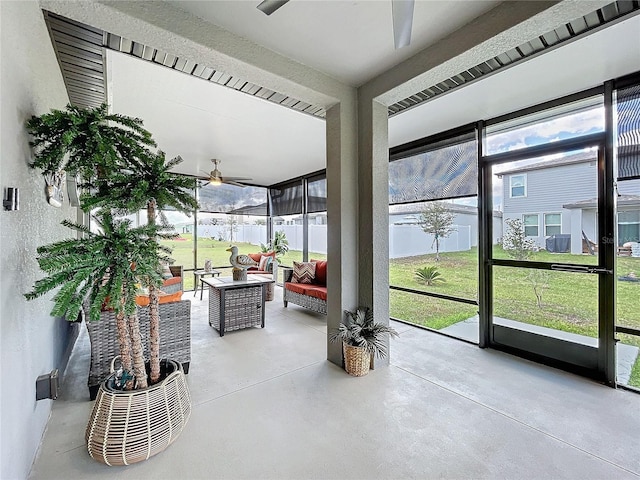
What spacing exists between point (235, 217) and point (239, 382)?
5.75 metres

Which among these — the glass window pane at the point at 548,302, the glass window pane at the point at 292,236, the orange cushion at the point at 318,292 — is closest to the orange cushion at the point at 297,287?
the orange cushion at the point at 318,292

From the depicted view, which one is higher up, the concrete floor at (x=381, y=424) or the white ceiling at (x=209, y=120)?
the white ceiling at (x=209, y=120)

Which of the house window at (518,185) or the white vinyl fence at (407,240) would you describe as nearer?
the house window at (518,185)

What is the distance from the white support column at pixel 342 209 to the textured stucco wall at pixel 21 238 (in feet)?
7.02

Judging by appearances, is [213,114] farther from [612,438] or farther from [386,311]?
[612,438]

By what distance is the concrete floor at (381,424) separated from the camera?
1646 millimetres

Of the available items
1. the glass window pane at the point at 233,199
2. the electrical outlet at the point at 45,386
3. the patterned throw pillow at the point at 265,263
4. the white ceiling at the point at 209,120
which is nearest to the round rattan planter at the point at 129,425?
the electrical outlet at the point at 45,386

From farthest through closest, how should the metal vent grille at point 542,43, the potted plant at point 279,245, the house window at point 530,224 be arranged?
the potted plant at point 279,245 → the house window at point 530,224 → the metal vent grille at point 542,43

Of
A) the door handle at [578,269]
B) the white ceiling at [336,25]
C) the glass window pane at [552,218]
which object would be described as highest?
the white ceiling at [336,25]

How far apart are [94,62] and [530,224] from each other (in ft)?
14.2

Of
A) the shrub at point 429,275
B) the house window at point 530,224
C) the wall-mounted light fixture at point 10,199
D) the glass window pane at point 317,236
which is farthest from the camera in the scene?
the glass window pane at point 317,236

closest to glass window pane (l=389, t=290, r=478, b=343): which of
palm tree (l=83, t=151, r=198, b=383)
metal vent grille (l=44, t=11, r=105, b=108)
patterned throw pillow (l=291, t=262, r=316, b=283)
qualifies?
patterned throw pillow (l=291, t=262, r=316, b=283)

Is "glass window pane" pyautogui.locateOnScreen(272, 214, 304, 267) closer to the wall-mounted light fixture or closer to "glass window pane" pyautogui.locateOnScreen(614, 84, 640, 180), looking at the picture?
"glass window pane" pyautogui.locateOnScreen(614, 84, 640, 180)

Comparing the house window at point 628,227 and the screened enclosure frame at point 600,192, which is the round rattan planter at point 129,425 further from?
the house window at point 628,227
